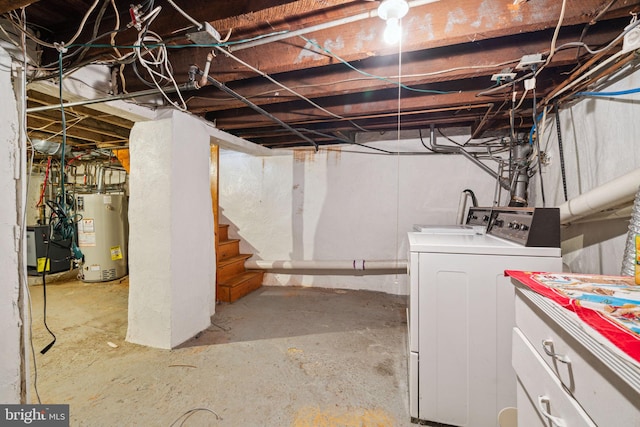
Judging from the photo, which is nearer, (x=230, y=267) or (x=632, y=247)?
(x=632, y=247)

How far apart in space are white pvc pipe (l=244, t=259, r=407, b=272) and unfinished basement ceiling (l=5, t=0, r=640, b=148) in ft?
5.73

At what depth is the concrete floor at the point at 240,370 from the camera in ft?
4.33

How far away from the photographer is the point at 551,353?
2.11ft

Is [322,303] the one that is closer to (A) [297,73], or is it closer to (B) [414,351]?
(B) [414,351]

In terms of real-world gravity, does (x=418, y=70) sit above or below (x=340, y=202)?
above

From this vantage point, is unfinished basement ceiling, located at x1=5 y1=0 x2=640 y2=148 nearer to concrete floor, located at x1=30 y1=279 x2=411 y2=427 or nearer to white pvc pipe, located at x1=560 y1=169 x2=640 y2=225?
white pvc pipe, located at x1=560 y1=169 x2=640 y2=225

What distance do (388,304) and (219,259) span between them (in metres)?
2.13

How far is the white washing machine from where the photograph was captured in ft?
3.80

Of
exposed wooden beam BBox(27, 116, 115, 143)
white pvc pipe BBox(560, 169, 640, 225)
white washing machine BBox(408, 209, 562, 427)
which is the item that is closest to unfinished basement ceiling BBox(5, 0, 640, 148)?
white pvc pipe BBox(560, 169, 640, 225)

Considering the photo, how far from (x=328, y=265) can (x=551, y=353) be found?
102 inches

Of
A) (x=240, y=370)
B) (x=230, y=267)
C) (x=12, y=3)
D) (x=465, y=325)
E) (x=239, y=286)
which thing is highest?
(x=12, y=3)

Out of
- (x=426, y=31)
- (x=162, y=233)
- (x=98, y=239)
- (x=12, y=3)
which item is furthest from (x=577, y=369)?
(x=98, y=239)

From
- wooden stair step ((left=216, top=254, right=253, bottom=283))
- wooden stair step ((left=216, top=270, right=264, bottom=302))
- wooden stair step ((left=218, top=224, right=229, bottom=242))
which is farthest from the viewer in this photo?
wooden stair step ((left=218, top=224, right=229, bottom=242))

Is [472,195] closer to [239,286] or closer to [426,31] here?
[426,31]
